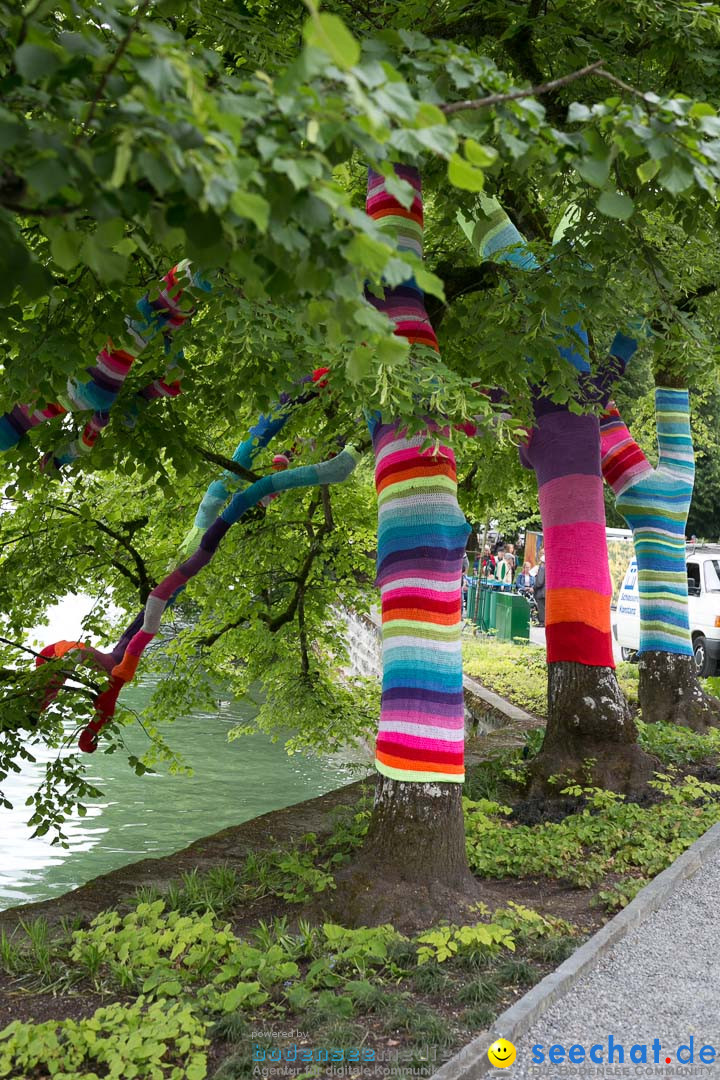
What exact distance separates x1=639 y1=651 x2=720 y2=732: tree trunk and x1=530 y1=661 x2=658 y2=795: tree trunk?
293 centimetres

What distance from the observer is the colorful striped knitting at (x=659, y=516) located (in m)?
11.2

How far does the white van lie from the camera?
17.2m

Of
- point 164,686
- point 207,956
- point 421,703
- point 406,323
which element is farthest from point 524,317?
point 164,686

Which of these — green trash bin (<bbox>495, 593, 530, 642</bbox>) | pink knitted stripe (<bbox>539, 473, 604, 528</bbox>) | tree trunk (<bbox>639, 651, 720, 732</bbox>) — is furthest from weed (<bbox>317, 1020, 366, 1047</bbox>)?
green trash bin (<bbox>495, 593, 530, 642</bbox>)

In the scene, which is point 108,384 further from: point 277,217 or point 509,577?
point 509,577

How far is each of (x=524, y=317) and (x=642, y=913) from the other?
3688 mm

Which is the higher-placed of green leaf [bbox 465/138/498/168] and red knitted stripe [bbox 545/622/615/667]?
red knitted stripe [bbox 545/622/615/667]

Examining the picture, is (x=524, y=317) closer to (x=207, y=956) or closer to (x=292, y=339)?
(x=292, y=339)

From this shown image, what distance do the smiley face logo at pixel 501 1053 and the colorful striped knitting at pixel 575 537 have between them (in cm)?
481

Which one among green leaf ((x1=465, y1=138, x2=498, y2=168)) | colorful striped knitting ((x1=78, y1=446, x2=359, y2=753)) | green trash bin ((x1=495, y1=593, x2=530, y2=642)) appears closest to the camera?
green leaf ((x1=465, y1=138, x2=498, y2=168))

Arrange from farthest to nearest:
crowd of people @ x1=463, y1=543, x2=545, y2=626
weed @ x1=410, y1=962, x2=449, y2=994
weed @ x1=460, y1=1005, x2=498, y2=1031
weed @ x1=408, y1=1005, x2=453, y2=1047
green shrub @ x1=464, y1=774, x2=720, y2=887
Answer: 1. crowd of people @ x1=463, y1=543, x2=545, y2=626
2. green shrub @ x1=464, y1=774, x2=720, y2=887
3. weed @ x1=410, y1=962, x2=449, y2=994
4. weed @ x1=460, y1=1005, x2=498, y2=1031
5. weed @ x1=408, y1=1005, x2=453, y2=1047

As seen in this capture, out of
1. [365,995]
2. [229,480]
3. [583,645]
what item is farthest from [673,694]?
[365,995]

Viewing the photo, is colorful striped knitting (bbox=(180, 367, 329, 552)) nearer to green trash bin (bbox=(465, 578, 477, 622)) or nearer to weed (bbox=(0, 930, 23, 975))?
weed (bbox=(0, 930, 23, 975))

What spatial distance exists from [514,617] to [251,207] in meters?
20.3
